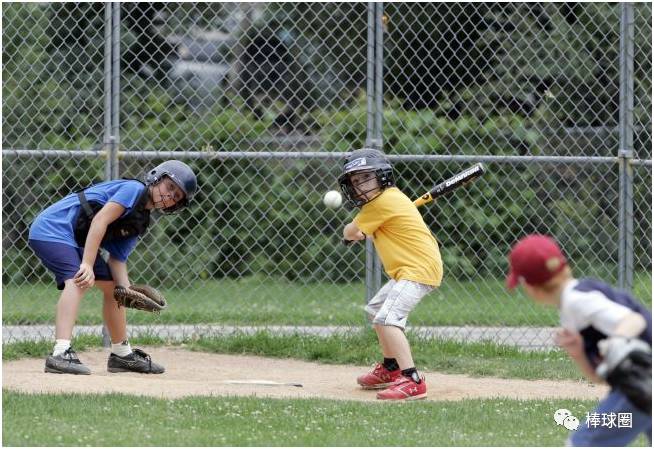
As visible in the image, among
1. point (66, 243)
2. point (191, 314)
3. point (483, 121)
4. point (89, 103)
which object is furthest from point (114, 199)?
point (483, 121)

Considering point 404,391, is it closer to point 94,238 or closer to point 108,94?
point 94,238

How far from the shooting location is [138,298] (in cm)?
633

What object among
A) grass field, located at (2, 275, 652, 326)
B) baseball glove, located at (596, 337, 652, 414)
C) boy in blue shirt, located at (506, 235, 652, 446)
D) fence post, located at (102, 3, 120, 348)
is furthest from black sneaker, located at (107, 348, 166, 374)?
baseball glove, located at (596, 337, 652, 414)

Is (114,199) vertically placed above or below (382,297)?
above

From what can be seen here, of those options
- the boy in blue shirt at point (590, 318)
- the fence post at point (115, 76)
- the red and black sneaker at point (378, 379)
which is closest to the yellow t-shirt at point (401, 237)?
the red and black sneaker at point (378, 379)

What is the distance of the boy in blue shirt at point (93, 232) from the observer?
20.2ft

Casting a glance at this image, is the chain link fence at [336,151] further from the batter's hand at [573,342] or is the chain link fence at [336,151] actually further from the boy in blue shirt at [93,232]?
the batter's hand at [573,342]

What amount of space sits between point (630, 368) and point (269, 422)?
Result: 2.08 metres

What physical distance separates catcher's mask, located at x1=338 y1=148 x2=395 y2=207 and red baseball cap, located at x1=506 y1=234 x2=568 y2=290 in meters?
2.40

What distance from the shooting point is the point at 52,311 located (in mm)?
9078

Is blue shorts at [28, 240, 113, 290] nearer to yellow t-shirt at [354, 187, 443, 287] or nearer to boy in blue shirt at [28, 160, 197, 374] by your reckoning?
boy in blue shirt at [28, 160, 197, 374]

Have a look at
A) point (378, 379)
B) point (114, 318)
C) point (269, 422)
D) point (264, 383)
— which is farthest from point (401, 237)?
point (114, 318)

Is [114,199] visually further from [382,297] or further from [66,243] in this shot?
[382,297]

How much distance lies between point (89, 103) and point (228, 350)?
4009 mm
